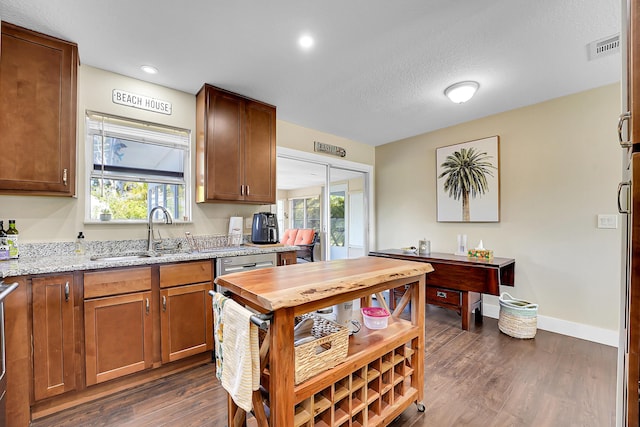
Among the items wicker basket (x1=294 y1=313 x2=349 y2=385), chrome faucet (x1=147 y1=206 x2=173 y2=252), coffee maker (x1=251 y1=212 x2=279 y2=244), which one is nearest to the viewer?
wicker basket (x1=294 y1=313 x2=349 y2=385)

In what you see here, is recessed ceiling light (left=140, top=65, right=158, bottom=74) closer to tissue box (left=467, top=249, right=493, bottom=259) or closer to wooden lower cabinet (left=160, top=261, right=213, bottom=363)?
wooden lower cabinet (left=160, top=261, right=213, bottom=363)

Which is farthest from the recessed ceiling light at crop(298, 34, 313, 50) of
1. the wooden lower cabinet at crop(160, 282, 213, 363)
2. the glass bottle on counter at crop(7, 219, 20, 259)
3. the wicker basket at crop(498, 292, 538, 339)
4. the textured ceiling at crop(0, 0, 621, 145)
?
the wicker basket at crop(498, 292, 538, 339)

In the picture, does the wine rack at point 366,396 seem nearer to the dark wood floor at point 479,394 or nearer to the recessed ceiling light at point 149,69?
the dark wood floor at point 479,394

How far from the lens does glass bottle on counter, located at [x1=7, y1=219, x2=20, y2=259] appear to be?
194cm

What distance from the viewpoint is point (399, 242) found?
4465 millimetres

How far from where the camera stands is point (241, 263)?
2.50 m

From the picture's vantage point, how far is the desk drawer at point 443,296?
3.08 meters

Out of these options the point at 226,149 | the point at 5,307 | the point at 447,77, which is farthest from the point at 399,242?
the point at 5,307

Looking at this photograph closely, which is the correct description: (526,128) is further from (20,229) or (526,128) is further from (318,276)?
(20,229)

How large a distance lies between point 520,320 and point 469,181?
1.71 metres

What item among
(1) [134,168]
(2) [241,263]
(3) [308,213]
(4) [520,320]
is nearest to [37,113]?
(1) [134,168]

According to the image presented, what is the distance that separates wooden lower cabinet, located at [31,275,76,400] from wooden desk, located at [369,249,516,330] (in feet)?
10.6

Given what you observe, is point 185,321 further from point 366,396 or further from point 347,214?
point 347,214

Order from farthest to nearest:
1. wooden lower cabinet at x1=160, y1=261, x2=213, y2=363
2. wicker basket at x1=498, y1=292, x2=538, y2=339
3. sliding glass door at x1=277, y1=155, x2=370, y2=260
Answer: sliding glass door at x1=277, y1=155, x2=370, y2=260 < wicker basket at x1=498, y1=292, x2=538, y2=339 < wooden lower cabinet at x1=160, y1=261, x2=213, y2=363
